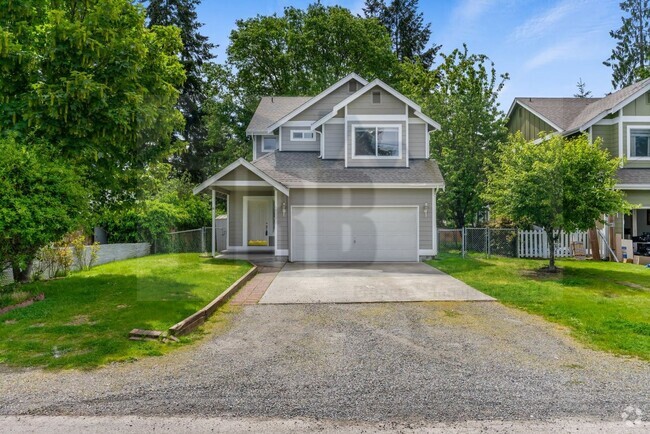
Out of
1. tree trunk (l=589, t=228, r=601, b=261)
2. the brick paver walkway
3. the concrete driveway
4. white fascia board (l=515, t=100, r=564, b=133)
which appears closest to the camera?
the brick paver walkway

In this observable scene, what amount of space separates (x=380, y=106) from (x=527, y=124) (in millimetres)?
11362

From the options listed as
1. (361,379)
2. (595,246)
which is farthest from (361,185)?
(361,379)

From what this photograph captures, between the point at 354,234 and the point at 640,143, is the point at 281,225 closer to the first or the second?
the point at 354,234

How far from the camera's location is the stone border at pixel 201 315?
6.24 meters

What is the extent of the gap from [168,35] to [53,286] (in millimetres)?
7015

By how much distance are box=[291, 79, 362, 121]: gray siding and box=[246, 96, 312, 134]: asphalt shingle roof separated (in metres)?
2.42

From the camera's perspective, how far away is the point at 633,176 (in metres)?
16.5

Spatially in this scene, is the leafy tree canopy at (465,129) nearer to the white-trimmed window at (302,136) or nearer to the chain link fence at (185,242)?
the white-trimmed window at (302,136)

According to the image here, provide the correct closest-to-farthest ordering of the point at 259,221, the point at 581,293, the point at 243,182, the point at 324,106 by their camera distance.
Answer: the point at 581,293 < the point at 243,182 < the point at 259,221 < the point at 324,106

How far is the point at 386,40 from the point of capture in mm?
32344

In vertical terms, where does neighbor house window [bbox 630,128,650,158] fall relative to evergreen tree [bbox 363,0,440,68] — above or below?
below

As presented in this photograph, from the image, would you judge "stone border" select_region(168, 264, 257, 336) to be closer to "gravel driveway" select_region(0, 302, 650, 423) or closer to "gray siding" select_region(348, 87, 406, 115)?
"gravel driveway" select_region(0, 302, 650, 423)

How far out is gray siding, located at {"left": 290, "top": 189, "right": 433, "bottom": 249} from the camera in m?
15.0

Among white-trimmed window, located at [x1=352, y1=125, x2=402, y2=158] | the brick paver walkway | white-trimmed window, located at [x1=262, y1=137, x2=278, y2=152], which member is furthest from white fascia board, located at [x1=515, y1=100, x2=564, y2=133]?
the brick paver walkway
